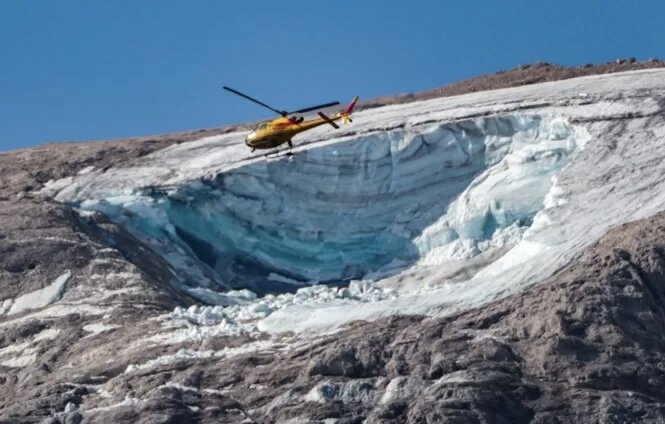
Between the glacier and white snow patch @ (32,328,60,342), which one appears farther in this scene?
the glacier

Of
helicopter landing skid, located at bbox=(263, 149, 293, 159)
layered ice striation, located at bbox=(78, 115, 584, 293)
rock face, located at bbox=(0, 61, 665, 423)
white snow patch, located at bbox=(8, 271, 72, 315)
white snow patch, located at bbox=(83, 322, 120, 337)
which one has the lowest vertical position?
rock face, located at bbox=(0, 61, 665, 423)

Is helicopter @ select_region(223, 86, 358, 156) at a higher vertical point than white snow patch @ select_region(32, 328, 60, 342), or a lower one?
higher

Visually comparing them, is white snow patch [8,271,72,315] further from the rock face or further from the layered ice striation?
the layered ice striation

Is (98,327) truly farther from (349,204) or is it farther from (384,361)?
(349,204)

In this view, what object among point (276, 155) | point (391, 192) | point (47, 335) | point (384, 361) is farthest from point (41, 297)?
point (384, 361)

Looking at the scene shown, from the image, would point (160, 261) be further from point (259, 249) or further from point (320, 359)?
point (320, 359)

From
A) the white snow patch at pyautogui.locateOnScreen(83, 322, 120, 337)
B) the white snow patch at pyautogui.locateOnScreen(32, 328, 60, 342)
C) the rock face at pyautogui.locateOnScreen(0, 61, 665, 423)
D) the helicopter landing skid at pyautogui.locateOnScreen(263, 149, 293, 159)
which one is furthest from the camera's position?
the helicopter landing skid at pyautogui.locateOnScreen(263, 149, 293, 159)

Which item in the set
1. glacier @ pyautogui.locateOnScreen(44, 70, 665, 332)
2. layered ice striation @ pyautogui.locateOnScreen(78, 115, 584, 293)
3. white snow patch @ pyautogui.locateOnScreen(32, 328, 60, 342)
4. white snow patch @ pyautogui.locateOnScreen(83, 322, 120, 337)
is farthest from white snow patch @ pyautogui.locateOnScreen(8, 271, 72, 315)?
layered ice striation @ pyautogui.locateOnScreen(78, 115, 584, 293)

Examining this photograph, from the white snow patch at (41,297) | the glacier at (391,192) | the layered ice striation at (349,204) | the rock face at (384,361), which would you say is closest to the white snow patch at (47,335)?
the rock face at (384,361)
